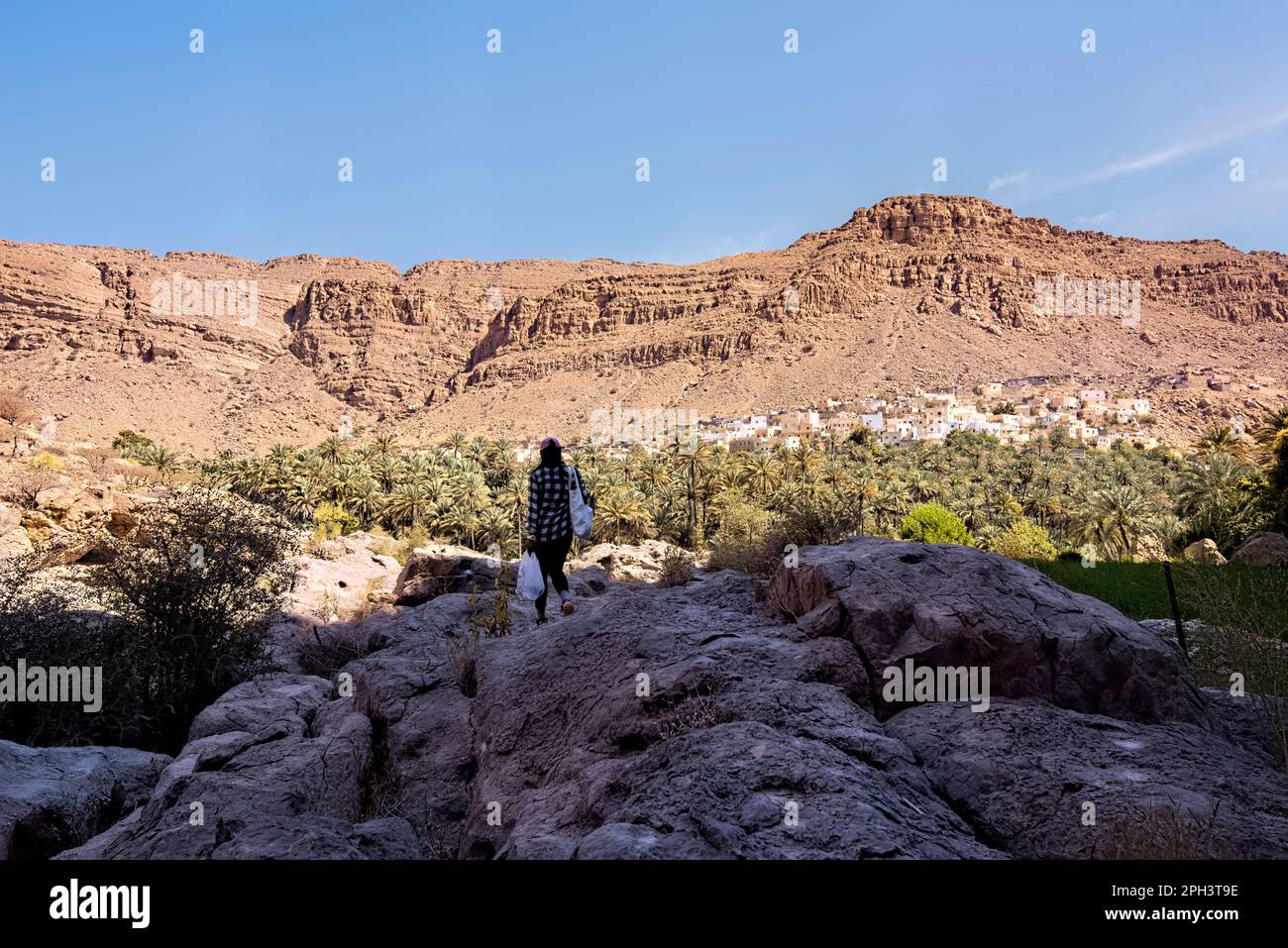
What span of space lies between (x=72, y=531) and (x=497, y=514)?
24.5 m

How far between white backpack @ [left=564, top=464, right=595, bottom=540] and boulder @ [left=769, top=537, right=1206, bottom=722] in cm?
236

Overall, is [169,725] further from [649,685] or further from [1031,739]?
[1031,739]

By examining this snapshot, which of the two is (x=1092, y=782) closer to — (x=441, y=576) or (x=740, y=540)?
(x=441, y=576)

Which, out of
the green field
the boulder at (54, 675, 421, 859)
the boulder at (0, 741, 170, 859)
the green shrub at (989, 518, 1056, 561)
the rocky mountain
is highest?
the rocky mountain

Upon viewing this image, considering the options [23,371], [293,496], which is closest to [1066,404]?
[293,496]

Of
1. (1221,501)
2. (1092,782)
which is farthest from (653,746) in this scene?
(1221,501)

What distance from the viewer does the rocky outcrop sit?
325cm

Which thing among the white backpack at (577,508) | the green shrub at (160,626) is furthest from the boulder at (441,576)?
the white backpack at (577,508)

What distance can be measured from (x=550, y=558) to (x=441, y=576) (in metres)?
9.41

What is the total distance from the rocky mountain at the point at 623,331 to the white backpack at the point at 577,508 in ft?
332

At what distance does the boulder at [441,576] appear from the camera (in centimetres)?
1564

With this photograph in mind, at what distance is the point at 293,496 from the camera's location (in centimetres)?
4328

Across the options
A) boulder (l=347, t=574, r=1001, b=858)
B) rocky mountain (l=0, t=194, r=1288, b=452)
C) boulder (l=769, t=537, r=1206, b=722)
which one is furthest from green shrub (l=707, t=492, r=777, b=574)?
rocky mountain (l=0, t=194, r=1288, b=452)

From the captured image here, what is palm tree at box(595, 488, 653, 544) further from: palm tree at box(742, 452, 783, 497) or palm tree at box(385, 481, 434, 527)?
palm tree at box(385, 481, 434, 527)
